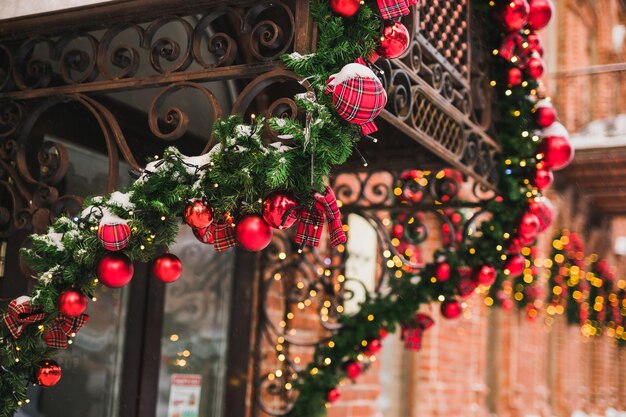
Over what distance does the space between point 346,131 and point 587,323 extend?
28.7ft

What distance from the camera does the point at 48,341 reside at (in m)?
2.72

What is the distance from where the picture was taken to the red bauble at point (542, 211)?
4215 mm

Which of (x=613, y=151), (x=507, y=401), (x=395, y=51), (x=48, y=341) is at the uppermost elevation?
(x=613, y=151)

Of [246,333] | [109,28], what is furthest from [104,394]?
[109,28]

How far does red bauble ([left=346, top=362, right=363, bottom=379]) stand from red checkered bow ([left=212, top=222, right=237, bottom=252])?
188 cm

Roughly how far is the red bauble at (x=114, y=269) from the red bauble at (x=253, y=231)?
36 cm

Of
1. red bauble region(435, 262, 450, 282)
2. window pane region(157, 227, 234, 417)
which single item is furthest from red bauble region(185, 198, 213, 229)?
red bauble region(435, 262, 450, 282)

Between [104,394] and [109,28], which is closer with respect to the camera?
[109,28]

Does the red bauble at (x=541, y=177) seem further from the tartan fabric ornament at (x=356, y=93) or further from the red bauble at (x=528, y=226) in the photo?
the tartan fabric ornament at (x=356, y=93)

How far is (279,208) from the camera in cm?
243

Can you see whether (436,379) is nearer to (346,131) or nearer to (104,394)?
(104,394)

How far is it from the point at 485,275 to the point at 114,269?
87.9 inches

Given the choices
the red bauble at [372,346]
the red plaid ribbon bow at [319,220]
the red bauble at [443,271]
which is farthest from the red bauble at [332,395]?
the red plaid ribbon bow at [319,220]

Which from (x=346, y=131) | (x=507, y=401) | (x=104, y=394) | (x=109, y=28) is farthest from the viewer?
(x=507, y=401)
